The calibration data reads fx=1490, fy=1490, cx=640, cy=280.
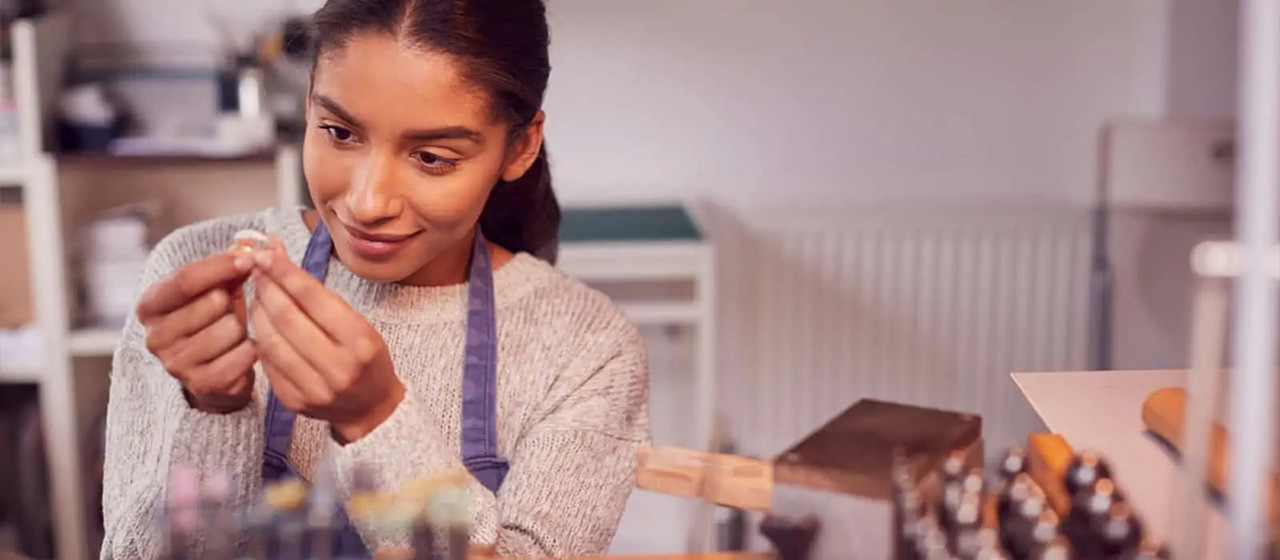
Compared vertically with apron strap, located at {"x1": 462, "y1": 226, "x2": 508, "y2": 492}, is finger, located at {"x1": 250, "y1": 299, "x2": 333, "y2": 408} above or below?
above

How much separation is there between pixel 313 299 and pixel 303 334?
21mm

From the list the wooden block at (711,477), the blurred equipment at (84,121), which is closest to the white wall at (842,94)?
the blurred equipment at (84,121)

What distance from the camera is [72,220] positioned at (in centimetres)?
222

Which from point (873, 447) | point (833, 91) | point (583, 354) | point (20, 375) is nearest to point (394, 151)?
point (583, 354)

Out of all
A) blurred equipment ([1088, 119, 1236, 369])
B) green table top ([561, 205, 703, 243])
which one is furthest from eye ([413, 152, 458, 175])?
blurred equipment ([1088, 119, 1236, 369])

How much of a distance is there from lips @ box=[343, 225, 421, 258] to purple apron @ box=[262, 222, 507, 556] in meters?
0.13

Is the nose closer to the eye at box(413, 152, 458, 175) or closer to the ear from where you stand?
the eye at box(413, 152, 458, 175)

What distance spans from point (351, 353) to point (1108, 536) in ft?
1.41

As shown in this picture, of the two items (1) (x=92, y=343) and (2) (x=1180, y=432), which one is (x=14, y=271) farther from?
(2) (x=1180, y=432)

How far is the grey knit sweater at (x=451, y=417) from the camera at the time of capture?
3.12 ft

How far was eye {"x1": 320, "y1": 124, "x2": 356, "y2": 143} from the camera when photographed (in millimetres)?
969

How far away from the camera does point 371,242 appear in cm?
99

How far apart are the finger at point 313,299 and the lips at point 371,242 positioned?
127 mm

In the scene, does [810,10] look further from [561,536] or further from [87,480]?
[561,536]
